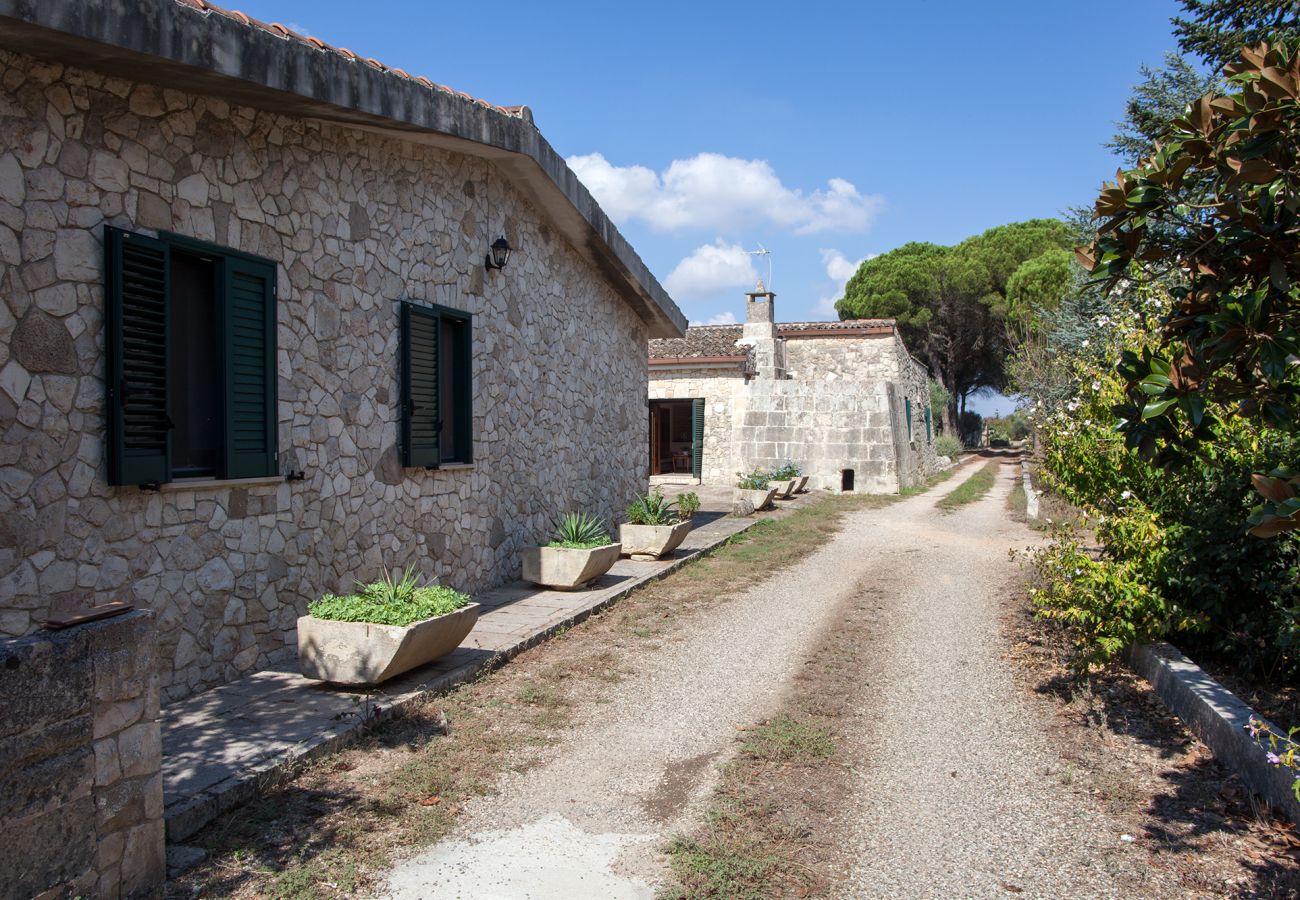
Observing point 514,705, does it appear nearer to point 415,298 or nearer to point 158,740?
point 158,740

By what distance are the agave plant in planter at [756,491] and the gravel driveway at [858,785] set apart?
8674 mm

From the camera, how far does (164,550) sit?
5352mm

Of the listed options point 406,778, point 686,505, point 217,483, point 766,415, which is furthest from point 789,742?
point 766,415

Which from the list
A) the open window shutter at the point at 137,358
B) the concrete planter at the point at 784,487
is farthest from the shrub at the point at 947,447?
the open window shutter at the point at 137,358

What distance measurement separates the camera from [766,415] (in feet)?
73.3

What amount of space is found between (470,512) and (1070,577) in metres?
5.20

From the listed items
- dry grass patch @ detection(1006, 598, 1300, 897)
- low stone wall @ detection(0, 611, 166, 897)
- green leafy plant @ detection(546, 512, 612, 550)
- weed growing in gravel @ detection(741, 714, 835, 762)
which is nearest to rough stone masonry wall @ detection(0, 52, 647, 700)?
green leafy plant @ detection(546, 512, 612, 550)

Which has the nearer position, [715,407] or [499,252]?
[499,252]

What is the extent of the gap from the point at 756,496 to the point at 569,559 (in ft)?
28.5

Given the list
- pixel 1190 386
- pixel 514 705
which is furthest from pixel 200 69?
pixel 1190 386

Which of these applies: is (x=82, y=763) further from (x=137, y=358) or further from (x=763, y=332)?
(x=763, y=332)

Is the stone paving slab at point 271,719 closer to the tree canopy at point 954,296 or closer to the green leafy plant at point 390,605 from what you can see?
the green leafy plant at point 390,605

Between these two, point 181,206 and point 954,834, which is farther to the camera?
point 181,206

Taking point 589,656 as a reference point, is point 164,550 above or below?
above
